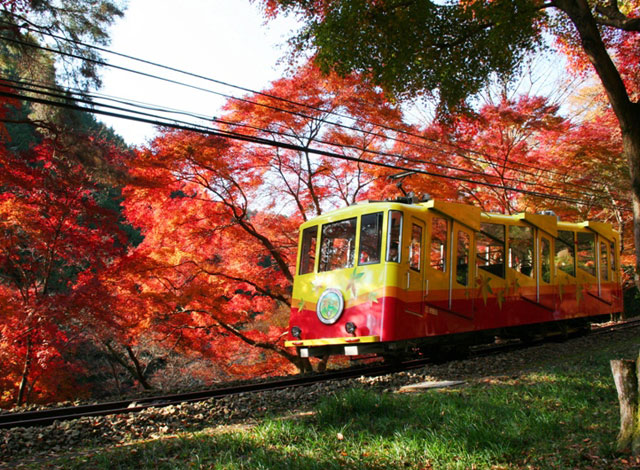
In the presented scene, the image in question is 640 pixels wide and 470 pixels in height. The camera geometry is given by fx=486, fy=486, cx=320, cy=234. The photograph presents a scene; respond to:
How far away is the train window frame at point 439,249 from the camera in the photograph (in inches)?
338

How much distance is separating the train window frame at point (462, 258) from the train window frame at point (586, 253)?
460 cm

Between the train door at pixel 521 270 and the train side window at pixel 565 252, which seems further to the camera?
Answer: the train side window at pixel 565 252

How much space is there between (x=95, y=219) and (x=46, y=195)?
1.16 m

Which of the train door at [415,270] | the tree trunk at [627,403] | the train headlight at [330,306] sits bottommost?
the tree trunk at [627,403]

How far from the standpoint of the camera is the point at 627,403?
356 cm

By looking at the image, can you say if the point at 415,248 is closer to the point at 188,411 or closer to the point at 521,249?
the point at 521,249

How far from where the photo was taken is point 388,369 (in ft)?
29.2

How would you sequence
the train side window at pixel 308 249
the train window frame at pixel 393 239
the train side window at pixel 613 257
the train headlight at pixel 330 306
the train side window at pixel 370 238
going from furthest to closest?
the train side window at pixel 613 257 → the train side window at pixel 308 249 → the train headlight at pixel 330 306 → the train side window at pixel 370 238 → the train window frame at pixel 393 239

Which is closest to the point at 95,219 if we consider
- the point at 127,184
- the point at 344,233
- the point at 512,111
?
the point at 127,184

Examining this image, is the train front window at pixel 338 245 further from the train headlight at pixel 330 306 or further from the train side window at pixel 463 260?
the train side window at pixel 463 260

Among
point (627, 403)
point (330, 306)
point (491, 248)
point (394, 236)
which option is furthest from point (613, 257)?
point (627, 403)

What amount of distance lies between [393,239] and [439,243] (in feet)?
4.03

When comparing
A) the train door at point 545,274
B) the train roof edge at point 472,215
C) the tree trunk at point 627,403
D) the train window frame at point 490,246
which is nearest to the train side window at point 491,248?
the train window frame at point 490,246

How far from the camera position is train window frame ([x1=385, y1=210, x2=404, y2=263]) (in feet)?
25.9
